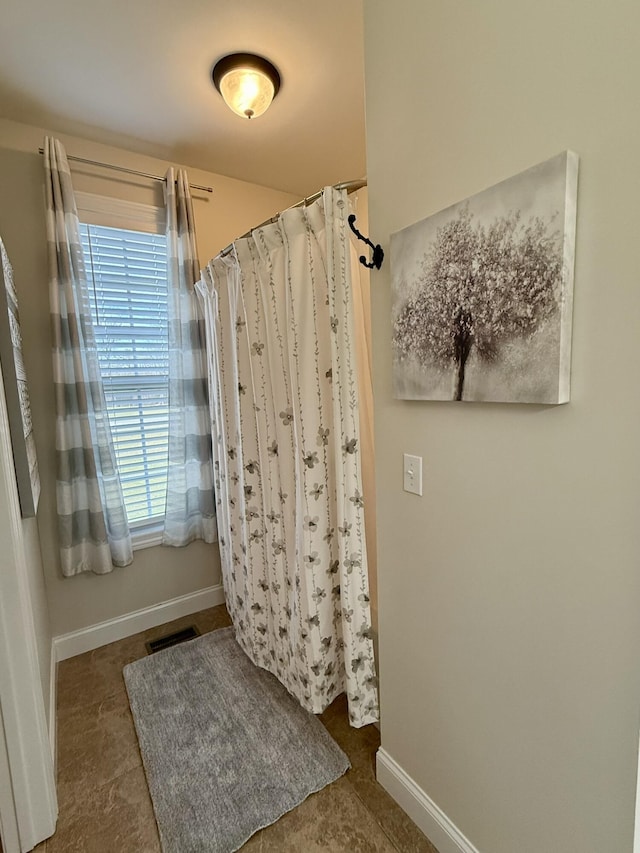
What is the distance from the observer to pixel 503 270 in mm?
834

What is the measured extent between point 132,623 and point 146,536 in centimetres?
50

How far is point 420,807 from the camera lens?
125 centimetres

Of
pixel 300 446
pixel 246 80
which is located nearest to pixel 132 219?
pixel 246 80

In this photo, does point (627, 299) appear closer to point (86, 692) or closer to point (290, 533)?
point (290, 533)

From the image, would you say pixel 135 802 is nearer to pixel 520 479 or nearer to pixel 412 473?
pixel 412 473

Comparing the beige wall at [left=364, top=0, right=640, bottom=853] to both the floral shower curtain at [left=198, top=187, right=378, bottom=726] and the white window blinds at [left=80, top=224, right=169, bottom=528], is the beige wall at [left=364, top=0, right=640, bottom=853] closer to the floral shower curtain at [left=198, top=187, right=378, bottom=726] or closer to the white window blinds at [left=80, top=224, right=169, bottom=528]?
the floral shower curtain at [left=198, top=187, right=378, bottom=726]

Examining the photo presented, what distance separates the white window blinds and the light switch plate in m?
1.65

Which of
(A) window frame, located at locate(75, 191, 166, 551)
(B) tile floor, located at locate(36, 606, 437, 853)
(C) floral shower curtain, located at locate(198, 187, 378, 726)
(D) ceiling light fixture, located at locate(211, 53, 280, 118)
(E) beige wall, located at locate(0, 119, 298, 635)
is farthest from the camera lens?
(A) window frame, located at locate(75, 191, 166, 551)

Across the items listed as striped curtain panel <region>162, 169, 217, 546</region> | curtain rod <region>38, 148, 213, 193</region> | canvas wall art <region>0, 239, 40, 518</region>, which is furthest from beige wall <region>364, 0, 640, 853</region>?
curtain rod <region>38, 148, 213, 193</region>

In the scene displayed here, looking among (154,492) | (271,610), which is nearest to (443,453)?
(271,610)

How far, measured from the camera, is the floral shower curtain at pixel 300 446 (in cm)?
134

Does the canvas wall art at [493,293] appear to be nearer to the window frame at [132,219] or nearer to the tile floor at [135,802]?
the tile floor at [135,802]

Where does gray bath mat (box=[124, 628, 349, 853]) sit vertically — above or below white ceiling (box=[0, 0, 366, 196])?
below

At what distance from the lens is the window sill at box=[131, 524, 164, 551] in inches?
89.3
